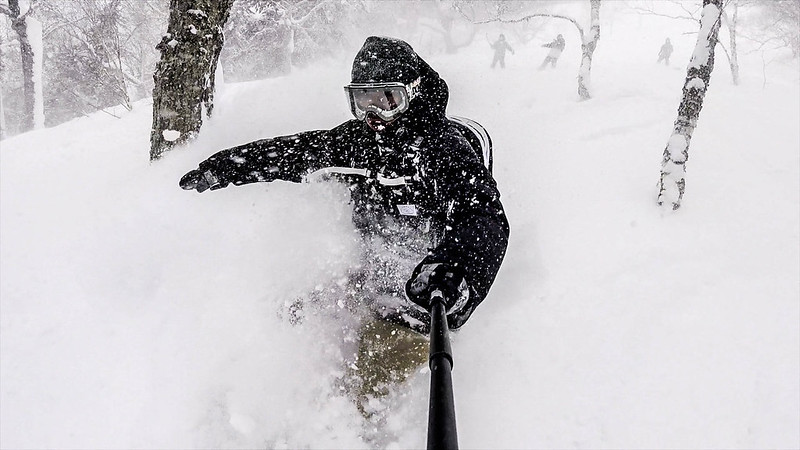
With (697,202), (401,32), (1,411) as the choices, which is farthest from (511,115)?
(401,32)

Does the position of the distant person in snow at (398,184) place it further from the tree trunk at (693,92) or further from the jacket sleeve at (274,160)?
the tree trunk at (693,92)

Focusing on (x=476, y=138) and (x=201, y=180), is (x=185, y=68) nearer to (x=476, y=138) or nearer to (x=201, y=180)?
(x=201, y=180)

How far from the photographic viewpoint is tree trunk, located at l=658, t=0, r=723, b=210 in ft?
15.3

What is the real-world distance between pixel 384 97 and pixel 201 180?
4.50 ft

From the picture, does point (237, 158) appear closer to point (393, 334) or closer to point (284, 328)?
point (284, 328)

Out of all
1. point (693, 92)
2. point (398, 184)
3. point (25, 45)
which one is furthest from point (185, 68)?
point (25, 45)

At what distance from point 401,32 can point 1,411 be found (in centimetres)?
3322

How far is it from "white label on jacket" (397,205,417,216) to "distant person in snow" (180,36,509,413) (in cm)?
2

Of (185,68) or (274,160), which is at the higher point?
(185,68)

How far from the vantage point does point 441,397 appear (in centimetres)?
109

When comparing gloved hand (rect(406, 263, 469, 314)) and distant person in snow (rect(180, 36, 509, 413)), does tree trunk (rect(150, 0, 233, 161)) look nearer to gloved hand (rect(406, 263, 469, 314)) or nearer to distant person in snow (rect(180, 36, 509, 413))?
distant person in snow (rect(180, 36, 509, 413))

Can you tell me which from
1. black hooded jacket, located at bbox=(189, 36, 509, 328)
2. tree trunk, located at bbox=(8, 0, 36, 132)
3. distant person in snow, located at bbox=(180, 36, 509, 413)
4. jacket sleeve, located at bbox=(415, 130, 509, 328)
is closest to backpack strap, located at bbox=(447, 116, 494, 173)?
distant person in snow, located at bbox=(180, 36, 509, 413)

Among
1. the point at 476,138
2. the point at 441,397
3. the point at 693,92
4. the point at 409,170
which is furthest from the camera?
the point at 693,92

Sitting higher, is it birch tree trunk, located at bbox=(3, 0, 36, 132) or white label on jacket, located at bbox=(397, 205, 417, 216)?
white label on jacket, located at bbox=(397, 205, 417, 216)
